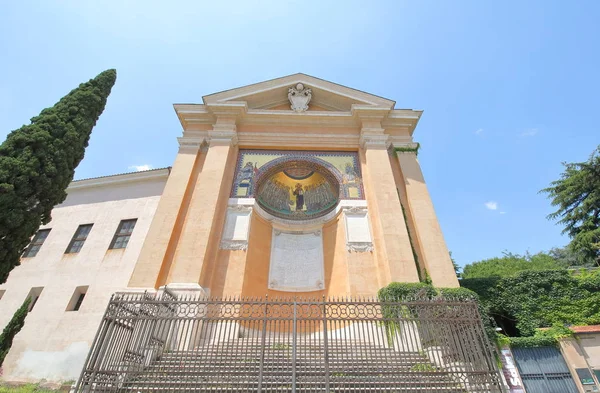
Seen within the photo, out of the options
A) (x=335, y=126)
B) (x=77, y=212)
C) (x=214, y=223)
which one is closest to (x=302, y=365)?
(x=214, y=223)

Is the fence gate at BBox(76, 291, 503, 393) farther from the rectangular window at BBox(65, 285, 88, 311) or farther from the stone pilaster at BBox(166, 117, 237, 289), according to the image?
the rectangular window at BBox(65, 285, 88, 311)

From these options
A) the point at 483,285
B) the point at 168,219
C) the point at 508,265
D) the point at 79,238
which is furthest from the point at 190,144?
the point at 508,265

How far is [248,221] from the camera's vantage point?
11148 millimetres

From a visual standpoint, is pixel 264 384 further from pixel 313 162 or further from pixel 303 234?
pixel 313 162

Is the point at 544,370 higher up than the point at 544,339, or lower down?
lower down

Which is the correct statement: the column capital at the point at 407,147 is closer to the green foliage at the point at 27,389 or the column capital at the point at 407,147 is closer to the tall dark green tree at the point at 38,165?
the tall dark green tree at the point at 38,165

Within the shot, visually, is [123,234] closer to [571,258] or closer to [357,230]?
[357,230]

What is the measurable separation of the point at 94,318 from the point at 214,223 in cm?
489

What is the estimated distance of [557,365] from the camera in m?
7.95

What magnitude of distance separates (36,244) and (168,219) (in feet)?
23.2

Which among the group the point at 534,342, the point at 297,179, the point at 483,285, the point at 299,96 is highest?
the point at 299,96

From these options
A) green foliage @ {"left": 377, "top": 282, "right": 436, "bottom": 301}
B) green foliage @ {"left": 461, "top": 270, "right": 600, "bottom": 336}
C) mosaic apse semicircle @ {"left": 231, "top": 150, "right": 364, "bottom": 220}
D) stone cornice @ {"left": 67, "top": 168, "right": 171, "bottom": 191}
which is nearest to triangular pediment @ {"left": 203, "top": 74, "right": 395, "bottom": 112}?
mosaic apse semicircle @ {"left": 231, "top": 150, "right": 364, "bottom": 220}

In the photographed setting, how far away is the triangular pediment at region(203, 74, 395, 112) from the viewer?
14.0 meters

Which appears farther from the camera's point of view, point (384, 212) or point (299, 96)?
point (299, 96)
